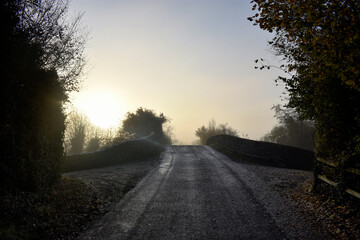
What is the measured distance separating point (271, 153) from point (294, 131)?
68.7 feet

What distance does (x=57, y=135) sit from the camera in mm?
9883

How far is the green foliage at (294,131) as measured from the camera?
3856 cm

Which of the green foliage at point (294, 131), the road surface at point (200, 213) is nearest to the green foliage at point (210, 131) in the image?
the green foliage at point (294, 131)

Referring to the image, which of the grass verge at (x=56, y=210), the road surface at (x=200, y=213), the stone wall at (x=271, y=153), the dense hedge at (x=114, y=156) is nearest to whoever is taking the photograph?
the grass verge at (x=56, y=210)

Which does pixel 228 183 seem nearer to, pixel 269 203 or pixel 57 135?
pixel 269 203

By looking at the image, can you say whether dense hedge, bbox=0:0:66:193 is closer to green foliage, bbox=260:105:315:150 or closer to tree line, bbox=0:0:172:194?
tree line, bbox=0:0:172:194

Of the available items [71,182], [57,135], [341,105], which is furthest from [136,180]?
[341,105]

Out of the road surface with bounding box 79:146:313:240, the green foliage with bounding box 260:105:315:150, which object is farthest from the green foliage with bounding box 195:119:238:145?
the road surface with bounding box 79:146:313:240

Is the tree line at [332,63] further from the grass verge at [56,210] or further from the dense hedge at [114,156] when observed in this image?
the dense hedge at [114,156]

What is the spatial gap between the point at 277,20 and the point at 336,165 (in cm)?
499

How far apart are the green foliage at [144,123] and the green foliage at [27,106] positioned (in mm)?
24738

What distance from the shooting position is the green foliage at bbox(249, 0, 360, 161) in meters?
6.99

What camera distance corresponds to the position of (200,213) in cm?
745

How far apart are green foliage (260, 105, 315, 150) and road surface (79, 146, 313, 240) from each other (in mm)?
30960
